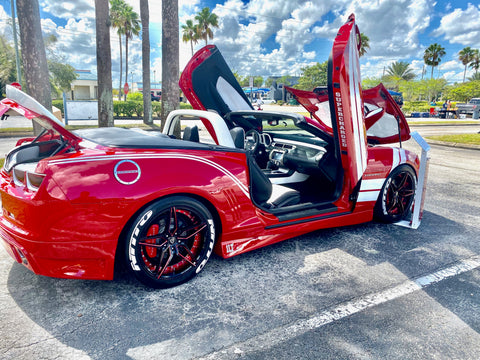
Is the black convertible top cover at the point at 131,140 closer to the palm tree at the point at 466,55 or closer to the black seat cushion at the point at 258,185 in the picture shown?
the black seat cushion at the point at 258,185

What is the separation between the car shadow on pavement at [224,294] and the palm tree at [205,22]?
46.3 meters

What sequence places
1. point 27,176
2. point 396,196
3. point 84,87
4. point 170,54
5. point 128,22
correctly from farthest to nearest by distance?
point 84,87, point 128,22, point 170,54, point 396,196, point 27,176

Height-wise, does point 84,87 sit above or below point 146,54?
above

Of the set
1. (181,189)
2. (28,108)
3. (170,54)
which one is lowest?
(181,189)

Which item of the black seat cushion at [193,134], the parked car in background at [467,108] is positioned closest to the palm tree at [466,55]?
the parked car in background at [467,108]

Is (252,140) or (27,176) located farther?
(252,140)

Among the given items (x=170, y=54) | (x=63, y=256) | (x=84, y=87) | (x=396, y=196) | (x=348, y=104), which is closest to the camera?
(x=63, y=256)

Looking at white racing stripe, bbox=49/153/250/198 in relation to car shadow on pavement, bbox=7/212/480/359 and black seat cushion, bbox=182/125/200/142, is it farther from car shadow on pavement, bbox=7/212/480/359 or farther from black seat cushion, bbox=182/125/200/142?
car shadow on pavement, bbox=7/212/480/359

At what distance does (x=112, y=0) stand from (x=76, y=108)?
2603cm

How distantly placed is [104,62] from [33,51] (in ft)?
7.84

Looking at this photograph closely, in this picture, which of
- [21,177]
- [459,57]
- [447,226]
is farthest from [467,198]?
[459,57]

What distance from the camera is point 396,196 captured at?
13.4 ft

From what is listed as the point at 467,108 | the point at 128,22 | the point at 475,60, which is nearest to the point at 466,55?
the point at 475,60

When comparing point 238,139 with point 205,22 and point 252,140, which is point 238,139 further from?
point 205,22
